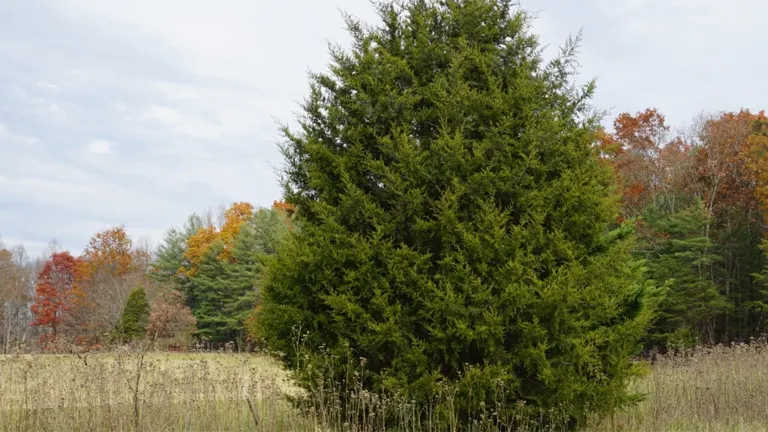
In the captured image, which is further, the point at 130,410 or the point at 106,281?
the point at 106,281

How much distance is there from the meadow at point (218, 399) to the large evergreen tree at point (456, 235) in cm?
63

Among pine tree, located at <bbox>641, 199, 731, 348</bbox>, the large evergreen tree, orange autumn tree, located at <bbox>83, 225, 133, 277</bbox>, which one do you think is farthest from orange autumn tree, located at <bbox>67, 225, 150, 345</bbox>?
the large evergreen tree

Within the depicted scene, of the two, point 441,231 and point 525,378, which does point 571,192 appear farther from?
point 525,378

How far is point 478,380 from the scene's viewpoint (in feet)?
19.3

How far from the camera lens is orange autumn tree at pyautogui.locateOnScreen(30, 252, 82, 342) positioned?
39.8 metres

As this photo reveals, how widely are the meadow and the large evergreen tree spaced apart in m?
0.63

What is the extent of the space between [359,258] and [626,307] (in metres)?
3.84

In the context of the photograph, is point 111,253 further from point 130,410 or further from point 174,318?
point 130,410

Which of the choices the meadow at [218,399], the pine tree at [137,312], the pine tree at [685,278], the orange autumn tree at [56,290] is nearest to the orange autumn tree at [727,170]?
the pine tree at [685,278]

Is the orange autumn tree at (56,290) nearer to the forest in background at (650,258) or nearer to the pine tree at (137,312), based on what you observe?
the forest in background at (650,258)

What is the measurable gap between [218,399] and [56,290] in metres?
38.4

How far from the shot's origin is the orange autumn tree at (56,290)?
39781 millimetres

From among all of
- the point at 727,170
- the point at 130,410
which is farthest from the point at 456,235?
the point at 727,170

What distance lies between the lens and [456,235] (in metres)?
6.14
